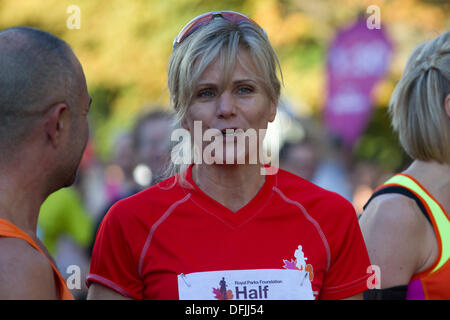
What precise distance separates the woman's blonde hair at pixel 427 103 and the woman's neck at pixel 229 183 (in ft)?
2.89

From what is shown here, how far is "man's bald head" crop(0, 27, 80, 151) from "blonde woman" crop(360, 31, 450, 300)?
5.17ft

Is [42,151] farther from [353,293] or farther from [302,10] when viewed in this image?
[302,10]

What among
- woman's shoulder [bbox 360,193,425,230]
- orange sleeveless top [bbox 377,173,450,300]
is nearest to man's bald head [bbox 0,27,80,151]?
woman's shoulder [bbox 360,193,425,230]

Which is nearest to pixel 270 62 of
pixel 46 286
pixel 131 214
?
pixel 131 214

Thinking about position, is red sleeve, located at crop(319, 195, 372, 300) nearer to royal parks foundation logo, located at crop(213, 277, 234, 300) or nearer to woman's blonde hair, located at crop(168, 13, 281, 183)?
royal parks foundation logo, located at crop(213, 277, 234, 300)

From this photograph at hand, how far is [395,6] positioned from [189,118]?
8.68 meters

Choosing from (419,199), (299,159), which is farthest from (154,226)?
(299,159)

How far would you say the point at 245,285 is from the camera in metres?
2.45

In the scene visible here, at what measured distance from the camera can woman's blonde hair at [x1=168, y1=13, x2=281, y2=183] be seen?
2.64 m

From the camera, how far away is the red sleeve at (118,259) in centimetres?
248

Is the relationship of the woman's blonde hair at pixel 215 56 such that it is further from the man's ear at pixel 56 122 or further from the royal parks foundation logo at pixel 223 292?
the man's ear at pixel 56 122

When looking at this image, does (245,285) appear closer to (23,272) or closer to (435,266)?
(23,272)

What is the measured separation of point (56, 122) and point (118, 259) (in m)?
0.63

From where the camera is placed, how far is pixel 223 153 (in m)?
2.68
